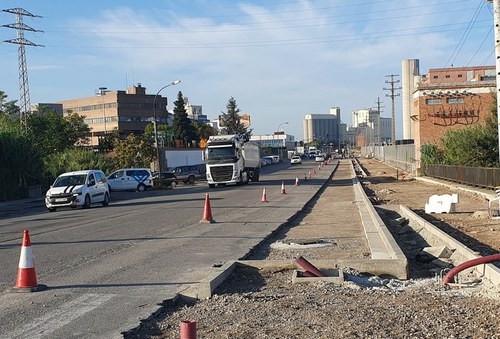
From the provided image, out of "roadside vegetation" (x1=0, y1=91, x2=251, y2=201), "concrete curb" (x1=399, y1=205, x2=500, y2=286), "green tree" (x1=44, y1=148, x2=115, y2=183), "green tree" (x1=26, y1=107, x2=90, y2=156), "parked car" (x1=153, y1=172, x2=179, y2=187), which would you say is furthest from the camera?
"green tree" (x1=26, y1=107, x2=90, y2=156)

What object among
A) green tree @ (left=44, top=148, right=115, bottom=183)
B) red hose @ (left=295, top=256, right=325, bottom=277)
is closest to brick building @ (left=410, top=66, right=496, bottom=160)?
green tree @ (left=44, top=148, right=115, bottom=183)

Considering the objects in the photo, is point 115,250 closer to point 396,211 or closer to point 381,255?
point 381,255

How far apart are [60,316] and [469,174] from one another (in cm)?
2991

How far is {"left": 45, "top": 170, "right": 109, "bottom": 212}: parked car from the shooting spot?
27.4m

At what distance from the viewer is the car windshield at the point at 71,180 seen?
28.5m

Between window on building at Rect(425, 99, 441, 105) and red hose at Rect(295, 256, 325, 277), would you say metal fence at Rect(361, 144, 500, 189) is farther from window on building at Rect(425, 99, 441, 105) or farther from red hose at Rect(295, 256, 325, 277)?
red hose at Rect(295, 256, 325, 277)

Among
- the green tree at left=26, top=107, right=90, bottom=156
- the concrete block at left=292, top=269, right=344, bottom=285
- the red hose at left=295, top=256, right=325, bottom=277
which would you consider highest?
the green tree at left=26, top=107, right=90, bottom=156

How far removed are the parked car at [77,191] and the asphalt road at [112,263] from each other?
5793mm

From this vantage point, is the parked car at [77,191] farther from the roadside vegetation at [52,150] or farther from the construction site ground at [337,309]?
the construction site ground at [337,309]

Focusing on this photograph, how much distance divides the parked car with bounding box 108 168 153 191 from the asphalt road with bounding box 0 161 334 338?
22.1m

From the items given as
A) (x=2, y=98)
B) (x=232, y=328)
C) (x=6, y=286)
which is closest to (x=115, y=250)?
(x=6, y=286)

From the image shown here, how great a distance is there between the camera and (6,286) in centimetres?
913

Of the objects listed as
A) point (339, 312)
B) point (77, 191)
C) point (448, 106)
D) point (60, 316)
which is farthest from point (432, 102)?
point (60, 316)

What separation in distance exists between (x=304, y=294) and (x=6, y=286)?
4455 millimetres
